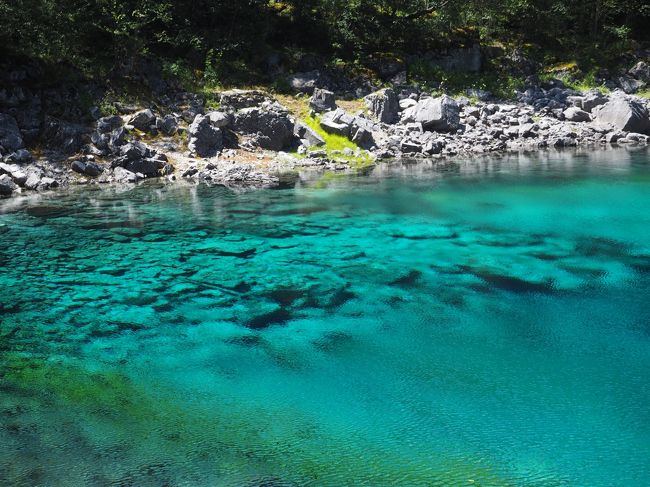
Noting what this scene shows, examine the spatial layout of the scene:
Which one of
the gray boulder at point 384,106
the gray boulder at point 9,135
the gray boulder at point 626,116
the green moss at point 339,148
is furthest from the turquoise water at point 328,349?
the gray boulder at point 626,116

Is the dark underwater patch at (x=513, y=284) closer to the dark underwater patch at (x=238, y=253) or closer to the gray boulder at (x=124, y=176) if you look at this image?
the dark underwater patch at (x=238, y=253)

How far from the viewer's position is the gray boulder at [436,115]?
110ft

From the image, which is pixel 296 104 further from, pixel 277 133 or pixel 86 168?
pixel 86 168

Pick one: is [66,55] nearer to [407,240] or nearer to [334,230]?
[334,230]

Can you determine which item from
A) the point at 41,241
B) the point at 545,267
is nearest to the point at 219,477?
the point at 545,267

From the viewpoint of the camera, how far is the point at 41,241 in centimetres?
1582

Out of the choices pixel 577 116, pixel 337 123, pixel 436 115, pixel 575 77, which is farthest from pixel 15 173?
pixel 575 77

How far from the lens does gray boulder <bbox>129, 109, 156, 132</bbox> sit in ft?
94.0

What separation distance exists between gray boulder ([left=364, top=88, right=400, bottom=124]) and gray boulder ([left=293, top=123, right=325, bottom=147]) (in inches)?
186

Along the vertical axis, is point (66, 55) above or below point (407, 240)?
above

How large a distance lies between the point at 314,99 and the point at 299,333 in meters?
26.1

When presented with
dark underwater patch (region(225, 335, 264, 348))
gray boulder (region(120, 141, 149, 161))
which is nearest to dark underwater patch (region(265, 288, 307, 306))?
dark underwater patch (region(225, 335, 264, 348))

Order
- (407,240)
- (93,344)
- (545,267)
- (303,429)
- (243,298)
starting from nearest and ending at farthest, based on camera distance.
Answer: (303,429)
(93,344)
(243,298)
(545,267)
(407,240)

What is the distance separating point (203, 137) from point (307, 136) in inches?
224
